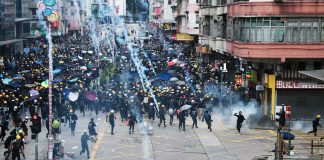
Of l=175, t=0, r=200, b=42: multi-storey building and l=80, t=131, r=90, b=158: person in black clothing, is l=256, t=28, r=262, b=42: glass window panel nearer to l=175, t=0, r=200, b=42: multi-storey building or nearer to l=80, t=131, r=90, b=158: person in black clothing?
Result: l=80, t=131, r=90, b=158: person in black clothing

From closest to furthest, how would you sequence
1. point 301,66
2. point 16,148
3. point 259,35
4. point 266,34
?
point 16,148 < point 266,34 < point 259,35 < point 301,66

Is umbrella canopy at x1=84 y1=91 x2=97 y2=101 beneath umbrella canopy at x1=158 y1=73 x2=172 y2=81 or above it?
beneath

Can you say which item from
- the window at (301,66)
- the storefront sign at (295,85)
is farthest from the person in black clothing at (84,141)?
the window at (301,66)

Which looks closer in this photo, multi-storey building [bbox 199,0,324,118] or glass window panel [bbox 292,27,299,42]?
multi-storey building [bbox 199,0,324,118]

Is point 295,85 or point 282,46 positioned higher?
point 282,46

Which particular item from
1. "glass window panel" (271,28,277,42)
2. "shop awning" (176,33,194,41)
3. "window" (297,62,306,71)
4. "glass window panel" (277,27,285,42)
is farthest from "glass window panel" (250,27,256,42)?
"shop awning" (176,33,194,41)

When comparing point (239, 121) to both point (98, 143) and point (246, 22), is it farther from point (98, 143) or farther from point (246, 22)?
point (246, 22)

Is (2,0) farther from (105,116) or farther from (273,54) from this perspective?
(273,54)

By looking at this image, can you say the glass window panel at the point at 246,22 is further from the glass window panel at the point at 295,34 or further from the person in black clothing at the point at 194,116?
the person in black clothing at the point at 194,116

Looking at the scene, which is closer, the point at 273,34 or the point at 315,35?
the point at 315,35

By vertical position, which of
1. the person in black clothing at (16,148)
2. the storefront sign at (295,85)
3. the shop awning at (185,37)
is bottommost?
the person in black clothing at (16,148)

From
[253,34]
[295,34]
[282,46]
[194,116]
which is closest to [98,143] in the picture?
[194,116]

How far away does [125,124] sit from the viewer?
1340 inches

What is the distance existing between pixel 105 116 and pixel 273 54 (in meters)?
11.0
